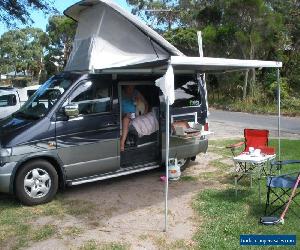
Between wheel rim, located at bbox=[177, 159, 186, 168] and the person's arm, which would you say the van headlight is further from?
wheel rim, located at bbox=[177, 159, 186, 168]

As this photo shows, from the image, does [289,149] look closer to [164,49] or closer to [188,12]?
[164,49]

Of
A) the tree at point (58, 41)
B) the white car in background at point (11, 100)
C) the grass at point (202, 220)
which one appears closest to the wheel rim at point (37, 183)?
the grass at point (202, 220)

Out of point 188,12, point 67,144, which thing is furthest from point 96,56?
point 188,12

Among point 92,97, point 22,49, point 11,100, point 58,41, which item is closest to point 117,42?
point 92,97

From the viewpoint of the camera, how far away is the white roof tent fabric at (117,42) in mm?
7641

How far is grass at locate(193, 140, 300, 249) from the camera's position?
5.43 m

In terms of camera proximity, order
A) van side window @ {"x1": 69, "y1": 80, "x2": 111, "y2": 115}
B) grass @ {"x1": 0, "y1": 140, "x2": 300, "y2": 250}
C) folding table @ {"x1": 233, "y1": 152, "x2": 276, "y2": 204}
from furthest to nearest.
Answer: van side window @ {"x1": 69, "y1": 80, "x2": 111, "y2": 115} < folding table @ {"x1": 233, "y1": 152, "x2": 276, "y2": 204} < grass @ {"x1": 0, "y1": 140, "x2": 300, "y2": 250}

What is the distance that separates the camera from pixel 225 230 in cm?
568

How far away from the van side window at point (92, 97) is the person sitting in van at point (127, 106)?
507 millimetres

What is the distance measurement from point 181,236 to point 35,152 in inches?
103

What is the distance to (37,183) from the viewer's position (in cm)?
684

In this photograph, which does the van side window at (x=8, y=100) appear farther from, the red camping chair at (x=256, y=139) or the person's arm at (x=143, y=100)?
the red camping chair at (x=256, y=139)

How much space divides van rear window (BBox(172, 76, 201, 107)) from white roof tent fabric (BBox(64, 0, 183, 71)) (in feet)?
3.52

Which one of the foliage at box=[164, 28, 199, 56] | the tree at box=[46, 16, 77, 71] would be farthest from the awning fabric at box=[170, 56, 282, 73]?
the tree at box=[46, 16, 77, 71]
